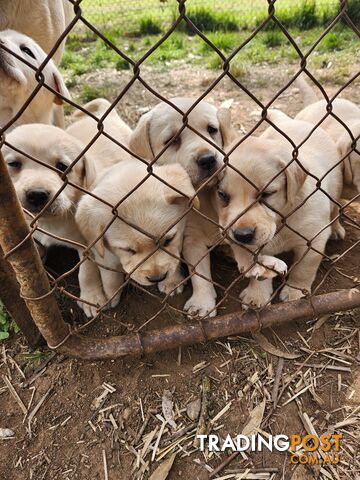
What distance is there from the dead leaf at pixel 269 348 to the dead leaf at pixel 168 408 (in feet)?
1.61

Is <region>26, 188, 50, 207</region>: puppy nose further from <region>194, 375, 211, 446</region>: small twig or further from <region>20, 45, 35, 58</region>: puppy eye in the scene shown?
<region>20, 45, 35, 58</region>: puppy eye

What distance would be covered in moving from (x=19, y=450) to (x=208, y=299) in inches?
42.3

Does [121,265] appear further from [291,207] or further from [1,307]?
[291,207]

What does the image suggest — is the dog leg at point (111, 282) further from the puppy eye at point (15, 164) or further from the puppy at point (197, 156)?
the puppy eye at point (15, 164)

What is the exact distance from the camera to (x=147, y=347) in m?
1.87

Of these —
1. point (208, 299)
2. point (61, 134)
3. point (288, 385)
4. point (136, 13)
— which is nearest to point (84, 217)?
point (61, 134)

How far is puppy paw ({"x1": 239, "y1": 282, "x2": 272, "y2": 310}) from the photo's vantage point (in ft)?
7.19

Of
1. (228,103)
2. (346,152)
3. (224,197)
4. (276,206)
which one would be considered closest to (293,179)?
(276,206)

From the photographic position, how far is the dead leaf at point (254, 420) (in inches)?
68.0

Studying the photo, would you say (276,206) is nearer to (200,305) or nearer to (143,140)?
(200,305)

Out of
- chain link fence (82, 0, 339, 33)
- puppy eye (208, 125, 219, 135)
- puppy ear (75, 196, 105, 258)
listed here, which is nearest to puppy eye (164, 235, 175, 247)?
puppy ear (75, 196, 105, 258)

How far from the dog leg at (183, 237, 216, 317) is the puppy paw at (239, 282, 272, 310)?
0.17 m

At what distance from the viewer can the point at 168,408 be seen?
1.81 m

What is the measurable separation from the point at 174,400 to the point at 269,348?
1.65 feet
